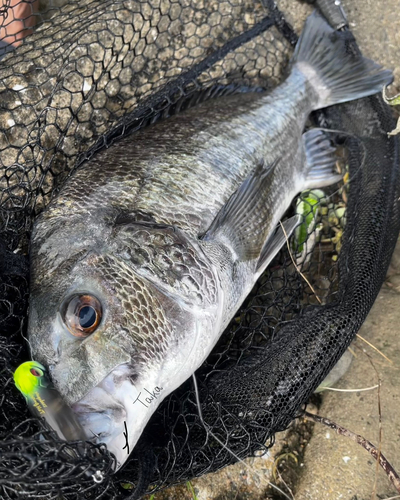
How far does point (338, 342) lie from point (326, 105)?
6.24 feet

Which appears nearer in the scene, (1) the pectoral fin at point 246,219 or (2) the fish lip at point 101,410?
(2) the fish lip at point 101,410

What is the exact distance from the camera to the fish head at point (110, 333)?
1752mm

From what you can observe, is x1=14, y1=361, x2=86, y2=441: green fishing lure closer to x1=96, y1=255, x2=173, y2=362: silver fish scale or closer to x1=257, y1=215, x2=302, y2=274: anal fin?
x1=96, y1=255, x2=173, y2=362: silver fish scale

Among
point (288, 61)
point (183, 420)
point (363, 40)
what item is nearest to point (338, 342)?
point (183, 420)

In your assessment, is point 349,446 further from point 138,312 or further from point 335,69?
point 335,69

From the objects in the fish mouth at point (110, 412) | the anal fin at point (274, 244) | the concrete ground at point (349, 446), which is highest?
the fish mouth at point (110, 412)

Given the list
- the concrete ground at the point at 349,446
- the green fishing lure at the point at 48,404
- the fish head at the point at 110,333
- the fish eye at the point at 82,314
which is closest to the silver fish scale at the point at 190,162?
the fish head at the point at 110,333

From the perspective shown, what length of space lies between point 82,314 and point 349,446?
186 cm

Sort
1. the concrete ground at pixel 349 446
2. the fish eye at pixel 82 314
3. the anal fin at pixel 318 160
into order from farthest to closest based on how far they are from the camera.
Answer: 1. the anal fin at pixel 318 160
2. the concrete ground at pixel 349 446
3. the fish eye at pixel 82 314

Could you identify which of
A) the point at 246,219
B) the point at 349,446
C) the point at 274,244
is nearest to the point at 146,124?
the point at 246,219

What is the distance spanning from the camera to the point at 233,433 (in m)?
2.26

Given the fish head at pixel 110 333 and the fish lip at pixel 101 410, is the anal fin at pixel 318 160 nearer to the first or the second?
the fish head at pixel 110 333

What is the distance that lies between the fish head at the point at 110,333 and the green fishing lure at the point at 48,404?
1.3 inches

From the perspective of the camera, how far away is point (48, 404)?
173cm
